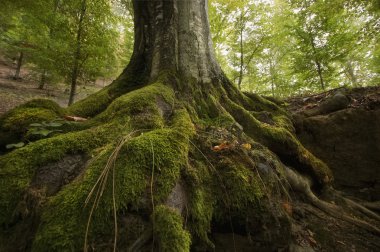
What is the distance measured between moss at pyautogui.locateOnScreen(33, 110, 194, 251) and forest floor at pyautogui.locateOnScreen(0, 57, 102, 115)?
21.4 feet

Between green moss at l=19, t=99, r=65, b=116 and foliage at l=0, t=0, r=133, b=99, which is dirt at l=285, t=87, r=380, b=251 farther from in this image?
foliage at l=0, t=0, r=133, b=99

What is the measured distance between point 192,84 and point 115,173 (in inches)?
83.7

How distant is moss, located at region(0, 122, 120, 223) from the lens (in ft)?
4.72

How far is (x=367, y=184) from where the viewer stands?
3.85 metres

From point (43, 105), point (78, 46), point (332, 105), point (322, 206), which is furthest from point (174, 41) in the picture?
point (78, 46)

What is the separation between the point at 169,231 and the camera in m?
1.28

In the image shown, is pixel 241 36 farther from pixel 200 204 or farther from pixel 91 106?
pixel 200 204

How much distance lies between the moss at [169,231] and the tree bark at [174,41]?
7.75ft

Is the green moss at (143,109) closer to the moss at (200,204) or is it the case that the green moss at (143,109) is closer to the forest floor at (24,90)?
the moss at (200,204)

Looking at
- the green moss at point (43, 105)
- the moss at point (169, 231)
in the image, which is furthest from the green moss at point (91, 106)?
the moss at point (169, 231)

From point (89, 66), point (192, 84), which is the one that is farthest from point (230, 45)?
point (192, 84)

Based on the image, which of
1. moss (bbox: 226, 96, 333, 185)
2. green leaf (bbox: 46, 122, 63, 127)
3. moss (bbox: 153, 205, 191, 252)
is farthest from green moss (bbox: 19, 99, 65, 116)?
moss (bbox: 226, 96, 333, 185)

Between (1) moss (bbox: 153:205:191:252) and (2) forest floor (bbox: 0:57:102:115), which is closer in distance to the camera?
(1) moss (bbox: 153:205:191:252)

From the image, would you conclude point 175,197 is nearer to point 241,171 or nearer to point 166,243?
point 166,243
